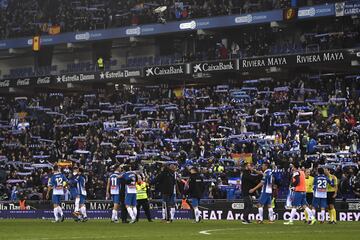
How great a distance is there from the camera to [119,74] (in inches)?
2458

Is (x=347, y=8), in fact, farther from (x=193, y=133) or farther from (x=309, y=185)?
(x=309, y=185)

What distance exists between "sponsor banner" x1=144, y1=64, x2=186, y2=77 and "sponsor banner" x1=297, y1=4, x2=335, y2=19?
8774mm

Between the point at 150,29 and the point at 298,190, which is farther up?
the point at 150,29

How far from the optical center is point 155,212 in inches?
1597

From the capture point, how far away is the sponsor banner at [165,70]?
194 ft

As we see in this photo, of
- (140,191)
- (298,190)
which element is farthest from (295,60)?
(298,190)

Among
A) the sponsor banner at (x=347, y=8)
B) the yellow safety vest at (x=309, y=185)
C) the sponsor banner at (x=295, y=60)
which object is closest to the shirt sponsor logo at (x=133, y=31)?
the sponsor banner at (x=295, y=60)

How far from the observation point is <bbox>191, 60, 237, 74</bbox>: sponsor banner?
57000 mm

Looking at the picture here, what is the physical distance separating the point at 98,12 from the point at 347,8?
22038 mm

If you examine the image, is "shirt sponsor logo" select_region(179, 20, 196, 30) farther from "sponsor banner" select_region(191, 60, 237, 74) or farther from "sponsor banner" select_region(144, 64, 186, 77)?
"sponsor banner" select_region(191, 60, 237, 74)

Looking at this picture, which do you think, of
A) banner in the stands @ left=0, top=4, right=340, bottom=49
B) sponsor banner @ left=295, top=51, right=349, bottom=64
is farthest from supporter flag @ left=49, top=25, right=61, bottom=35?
sponsor banner @ left=295, top=51, right=349, bottom=64

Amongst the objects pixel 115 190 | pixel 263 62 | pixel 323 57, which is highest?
pixel 263 62

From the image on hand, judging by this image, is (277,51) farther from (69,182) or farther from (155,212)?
(69,182)

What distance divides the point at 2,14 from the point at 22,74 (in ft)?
21.2
